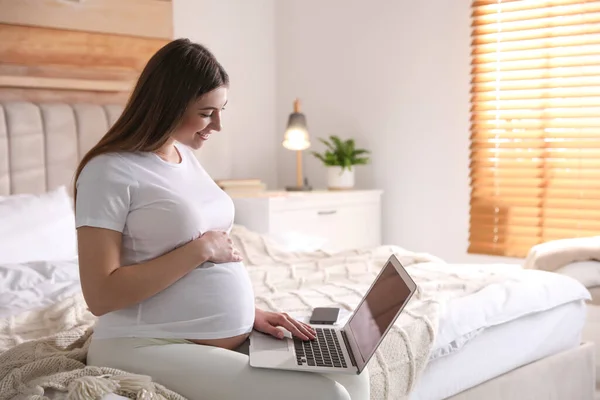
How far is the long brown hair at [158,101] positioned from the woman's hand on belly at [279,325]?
0.43 metres

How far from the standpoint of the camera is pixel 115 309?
1.54 meters

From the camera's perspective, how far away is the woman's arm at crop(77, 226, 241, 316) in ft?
4.95

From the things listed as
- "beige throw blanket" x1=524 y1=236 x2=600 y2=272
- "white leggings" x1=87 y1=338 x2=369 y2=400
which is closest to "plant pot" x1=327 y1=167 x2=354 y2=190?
"beige throw blanket" x1=524 y1=236 x2=600 y2=272

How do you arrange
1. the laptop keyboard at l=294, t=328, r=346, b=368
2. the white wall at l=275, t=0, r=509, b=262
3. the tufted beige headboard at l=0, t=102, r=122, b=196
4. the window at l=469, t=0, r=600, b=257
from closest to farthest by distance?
1. the laptop keyboard at l=294, t=328, r=346, b=368
2. the tufted beige headboard at l=0, t=102, r=122, b=196
3. the window at l=469, t=0, r=600, b=257
4. the white wall at l=275, t=0, r=509, b=262

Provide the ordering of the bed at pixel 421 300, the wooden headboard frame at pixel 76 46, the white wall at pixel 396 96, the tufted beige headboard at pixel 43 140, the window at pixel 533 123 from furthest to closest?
the white wall at pixel 396 96 < the window at pixel 533 123 < the wooden headboard frame at pixel 76 46 < the tufted beige headboard at pixel 43 140 < the bed at pixel 421 300

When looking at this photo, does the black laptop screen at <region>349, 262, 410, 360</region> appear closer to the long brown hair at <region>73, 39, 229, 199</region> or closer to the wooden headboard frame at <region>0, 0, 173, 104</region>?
the long brown hair at <region>73, 39, 229, 199</region>

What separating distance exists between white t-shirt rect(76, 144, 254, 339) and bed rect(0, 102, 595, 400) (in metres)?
0.41

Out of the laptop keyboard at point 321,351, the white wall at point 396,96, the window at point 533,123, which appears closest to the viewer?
the laptop keyboard at point 321,351

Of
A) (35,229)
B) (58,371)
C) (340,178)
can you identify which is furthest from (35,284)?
(340,178)

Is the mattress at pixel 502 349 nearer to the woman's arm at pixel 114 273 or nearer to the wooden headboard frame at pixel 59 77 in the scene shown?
the woman's arm at pixel 114 273

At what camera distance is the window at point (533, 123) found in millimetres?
3801

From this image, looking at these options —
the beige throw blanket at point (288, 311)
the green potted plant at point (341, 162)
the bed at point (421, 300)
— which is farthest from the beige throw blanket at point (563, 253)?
the green potted plant at point (341, 162)

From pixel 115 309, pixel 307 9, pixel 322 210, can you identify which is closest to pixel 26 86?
pixel 322 210

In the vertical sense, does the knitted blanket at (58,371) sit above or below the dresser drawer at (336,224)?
above
